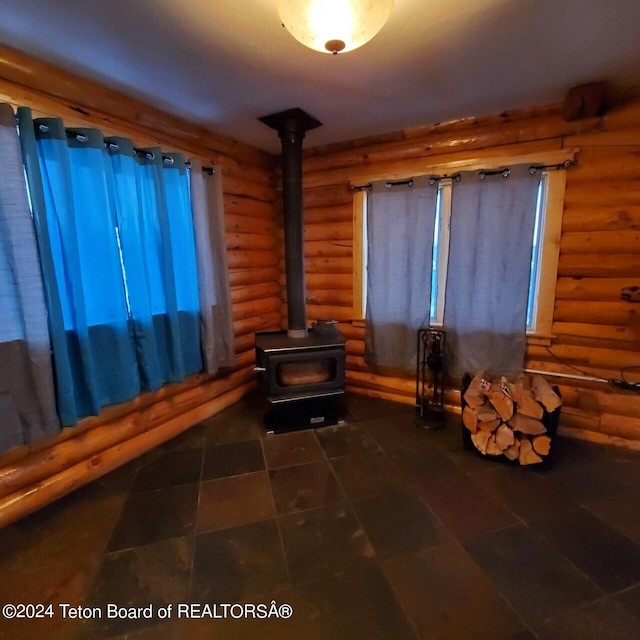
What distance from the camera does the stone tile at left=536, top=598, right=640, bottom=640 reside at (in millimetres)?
1234

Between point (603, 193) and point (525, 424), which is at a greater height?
point (603, 193)

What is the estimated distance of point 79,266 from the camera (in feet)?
6.24

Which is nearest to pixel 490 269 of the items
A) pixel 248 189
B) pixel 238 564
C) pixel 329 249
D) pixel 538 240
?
pixel 538 240

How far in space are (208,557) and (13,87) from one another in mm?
2543

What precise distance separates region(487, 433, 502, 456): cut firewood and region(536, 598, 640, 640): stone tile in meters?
0.98

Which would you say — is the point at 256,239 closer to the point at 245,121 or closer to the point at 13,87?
the point at 245,121

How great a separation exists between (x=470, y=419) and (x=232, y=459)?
169 cm

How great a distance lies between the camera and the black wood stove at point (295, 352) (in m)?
2.60

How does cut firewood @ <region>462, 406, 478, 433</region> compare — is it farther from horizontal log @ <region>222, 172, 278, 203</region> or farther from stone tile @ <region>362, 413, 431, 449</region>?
horizontal log @ <region>222, 172, 278, 203</region>

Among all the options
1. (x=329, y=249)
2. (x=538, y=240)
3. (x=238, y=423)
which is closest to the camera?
(x=538, y=240)

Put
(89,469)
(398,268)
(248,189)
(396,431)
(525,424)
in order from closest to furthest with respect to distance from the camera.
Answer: (89,469), (525,424), (396,431), (398,268), (248,189)

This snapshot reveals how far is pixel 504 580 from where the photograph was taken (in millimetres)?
1453

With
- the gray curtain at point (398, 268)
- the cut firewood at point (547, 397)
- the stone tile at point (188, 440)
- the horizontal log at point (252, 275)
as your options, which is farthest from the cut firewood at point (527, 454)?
the horizontal log at point (252, 275)

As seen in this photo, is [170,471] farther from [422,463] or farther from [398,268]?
[398,268]
